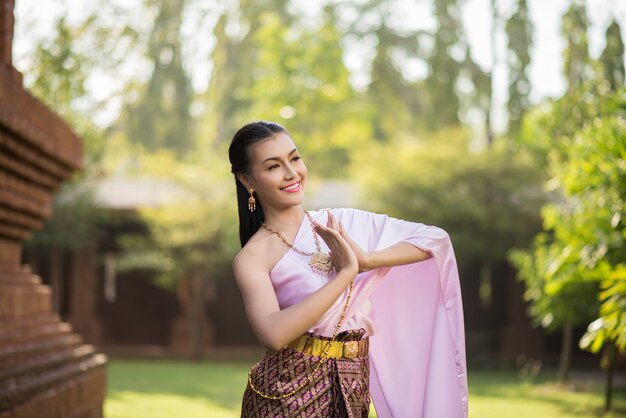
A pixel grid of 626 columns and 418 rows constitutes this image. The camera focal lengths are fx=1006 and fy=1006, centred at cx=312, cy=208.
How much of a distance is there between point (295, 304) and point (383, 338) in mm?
623

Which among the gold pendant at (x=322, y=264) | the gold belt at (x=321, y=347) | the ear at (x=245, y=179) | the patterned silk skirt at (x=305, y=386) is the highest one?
the ear at (x=245, y=179)

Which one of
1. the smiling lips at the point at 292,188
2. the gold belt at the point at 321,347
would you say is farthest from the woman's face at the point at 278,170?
the gold belt at the point at 321,347

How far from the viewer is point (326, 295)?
2.76 m

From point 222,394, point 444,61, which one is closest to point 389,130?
point 444,61

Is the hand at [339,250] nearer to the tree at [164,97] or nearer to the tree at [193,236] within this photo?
the tree at [193,236]

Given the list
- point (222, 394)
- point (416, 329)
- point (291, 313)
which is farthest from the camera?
point (222, 394)

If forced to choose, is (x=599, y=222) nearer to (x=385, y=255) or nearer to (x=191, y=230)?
(x=385, y=255)

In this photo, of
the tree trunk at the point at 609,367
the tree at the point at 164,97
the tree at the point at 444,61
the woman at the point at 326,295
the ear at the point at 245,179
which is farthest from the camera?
the tree at the point at 164,97

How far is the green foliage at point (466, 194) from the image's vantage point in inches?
650

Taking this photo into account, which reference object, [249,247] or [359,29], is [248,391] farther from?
[359,29]

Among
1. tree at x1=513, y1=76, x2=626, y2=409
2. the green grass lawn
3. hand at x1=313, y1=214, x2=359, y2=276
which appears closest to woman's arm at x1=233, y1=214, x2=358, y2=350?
hand at x1=313, y1=214, x2=359, y2=276

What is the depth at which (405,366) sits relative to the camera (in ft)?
10.9

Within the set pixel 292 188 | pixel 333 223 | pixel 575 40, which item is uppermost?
pixel 575 40

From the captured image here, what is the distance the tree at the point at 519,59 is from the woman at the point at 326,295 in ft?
69.8
